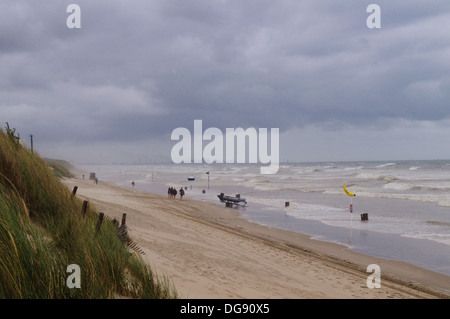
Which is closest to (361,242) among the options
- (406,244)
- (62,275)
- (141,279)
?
(406,244)

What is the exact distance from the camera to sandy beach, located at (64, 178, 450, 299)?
24.9ft

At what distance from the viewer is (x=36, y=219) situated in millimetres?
6746

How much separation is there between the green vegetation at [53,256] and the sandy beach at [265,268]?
0.92 m

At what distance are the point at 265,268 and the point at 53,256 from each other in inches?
258

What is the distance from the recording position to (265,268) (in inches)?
392

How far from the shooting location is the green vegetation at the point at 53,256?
3912mm

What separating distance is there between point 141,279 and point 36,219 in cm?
290

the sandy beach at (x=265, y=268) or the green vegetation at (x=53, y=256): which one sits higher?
the green vegetation at (x=53, y=256)
